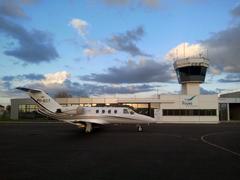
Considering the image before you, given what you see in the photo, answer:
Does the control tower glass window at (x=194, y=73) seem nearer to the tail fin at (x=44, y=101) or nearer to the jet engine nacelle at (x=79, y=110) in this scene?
the jet engine nacelle at (x=79, y=110)

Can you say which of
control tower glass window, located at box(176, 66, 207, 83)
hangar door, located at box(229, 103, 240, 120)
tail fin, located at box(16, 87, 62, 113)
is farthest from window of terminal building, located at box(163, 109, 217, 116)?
hangar door, located at box(229, 103, 240, 120)

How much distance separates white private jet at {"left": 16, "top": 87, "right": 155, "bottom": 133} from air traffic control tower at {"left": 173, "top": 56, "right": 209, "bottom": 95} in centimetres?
3531

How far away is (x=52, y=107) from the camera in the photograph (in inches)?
1315

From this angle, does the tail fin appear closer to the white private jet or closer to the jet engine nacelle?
the white private jet

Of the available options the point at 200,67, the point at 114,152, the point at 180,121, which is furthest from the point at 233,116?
the point at 114,152

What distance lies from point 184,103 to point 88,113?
83.2ft

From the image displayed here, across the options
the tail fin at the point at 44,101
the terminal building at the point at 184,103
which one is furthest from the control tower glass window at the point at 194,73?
the tail fin at the point at 44,101

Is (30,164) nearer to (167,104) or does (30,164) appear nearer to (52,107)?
(52,107)

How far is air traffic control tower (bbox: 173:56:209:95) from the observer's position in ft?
211

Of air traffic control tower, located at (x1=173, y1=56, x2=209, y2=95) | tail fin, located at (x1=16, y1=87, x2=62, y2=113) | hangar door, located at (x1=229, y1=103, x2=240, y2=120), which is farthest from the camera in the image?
hangar door, located at (x1=229, y1=103, x2=240, y2=120)

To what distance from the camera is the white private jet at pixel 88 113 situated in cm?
3114

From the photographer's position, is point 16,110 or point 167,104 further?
point 16,110

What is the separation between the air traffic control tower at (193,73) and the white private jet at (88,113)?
35308 mm

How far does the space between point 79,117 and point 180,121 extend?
2528cm
